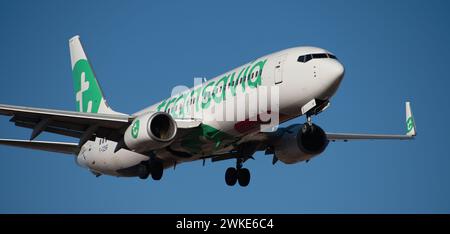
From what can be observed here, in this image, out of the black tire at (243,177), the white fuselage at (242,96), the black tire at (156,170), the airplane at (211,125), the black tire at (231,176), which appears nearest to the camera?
the white fuselage at (242,96)

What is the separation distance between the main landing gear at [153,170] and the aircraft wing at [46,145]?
15.7 feet

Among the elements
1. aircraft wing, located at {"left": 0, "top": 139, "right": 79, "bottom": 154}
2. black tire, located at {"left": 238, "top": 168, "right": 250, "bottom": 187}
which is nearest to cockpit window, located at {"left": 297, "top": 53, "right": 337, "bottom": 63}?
black tire, located at {"left": 238, "top": 168, "right": 250, "bottom": 187}

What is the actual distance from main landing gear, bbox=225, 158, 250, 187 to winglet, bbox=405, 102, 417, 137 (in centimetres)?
900

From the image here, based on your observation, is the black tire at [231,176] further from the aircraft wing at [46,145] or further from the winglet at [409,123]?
the winglet at [409,123]

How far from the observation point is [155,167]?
38.1 meters

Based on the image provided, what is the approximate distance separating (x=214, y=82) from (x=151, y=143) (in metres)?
3.99

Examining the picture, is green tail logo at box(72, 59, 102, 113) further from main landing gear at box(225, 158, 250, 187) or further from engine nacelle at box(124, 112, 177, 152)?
engine nacelle at box(124, 112, 177, 152)

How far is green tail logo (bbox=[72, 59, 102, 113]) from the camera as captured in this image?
46.9 metres

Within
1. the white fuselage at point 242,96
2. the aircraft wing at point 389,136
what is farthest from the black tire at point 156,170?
the aircraft wing at point 389,136

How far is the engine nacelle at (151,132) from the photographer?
34.9m

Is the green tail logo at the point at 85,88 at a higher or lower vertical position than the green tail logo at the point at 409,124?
higher

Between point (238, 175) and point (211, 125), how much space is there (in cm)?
609

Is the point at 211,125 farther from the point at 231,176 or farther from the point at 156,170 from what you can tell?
the point at 231,176

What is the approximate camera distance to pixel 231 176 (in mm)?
40812
